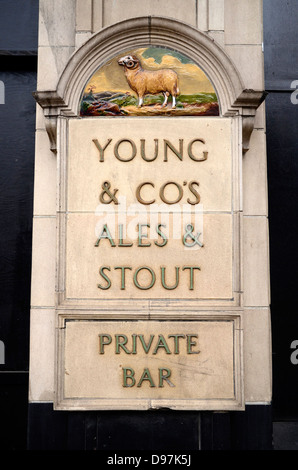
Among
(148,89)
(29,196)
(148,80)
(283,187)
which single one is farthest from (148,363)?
(148,80)

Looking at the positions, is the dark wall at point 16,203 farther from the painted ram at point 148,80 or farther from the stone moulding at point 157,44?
the painted ram at point 148,80

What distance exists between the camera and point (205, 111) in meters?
5.97

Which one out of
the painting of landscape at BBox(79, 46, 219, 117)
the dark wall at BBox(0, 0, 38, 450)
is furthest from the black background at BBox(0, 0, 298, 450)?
the painting of landscape at BBox(79, 46, 219, 117)

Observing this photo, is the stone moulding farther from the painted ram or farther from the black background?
the black background

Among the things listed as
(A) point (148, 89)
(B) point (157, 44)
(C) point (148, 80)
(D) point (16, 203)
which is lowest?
(D) point (16, 203)

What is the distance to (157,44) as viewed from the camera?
19.9 feet

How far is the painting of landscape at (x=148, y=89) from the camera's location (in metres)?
5.99

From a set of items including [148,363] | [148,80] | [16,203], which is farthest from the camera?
[16,203]

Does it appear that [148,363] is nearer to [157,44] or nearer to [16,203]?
[16,203]

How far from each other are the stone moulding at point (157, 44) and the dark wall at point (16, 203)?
1.24 metres

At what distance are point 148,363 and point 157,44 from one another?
12.3 feet

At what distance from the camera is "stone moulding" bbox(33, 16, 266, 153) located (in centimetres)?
587

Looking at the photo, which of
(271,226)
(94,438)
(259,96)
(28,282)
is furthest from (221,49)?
(94,438)

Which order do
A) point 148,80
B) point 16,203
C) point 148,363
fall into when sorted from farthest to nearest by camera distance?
1. point 16,203
2. point 148,80
3. point 148,363
